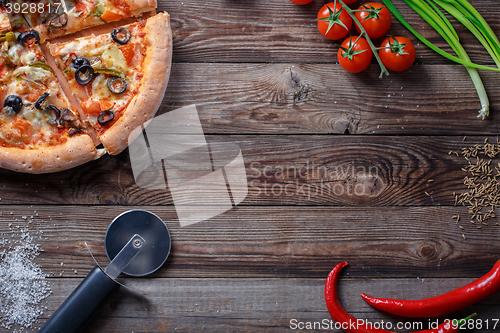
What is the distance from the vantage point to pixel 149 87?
198 cm

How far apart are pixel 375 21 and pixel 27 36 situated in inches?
82.4

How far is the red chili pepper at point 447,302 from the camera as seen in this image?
2.03m

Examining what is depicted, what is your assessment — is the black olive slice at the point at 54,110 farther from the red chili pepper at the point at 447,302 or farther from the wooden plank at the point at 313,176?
the red chili pepper at the point at 447,302

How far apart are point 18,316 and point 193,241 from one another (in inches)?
43.2

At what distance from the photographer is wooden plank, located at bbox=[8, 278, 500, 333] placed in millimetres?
2066

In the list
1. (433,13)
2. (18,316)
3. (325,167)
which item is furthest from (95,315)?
(433,13)

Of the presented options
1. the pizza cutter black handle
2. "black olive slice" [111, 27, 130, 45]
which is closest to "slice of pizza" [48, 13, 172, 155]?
"black olive slice" [111, 27, 130, 45]

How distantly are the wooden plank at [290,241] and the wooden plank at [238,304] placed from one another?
0.06 meters

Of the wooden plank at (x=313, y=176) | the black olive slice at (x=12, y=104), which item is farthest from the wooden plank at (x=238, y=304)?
the black olive slice at (x=12, y=104)

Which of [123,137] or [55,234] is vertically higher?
[123,137]

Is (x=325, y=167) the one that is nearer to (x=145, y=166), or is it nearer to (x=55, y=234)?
(x=145, y=166)

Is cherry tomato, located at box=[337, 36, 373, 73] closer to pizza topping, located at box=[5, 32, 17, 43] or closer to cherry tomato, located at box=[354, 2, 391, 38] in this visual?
cherry tomato, located at box=[354, 2, 391, 38]

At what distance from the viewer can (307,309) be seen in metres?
2.10

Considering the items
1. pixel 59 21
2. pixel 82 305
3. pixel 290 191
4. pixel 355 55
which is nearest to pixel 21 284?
pixel 82 305
